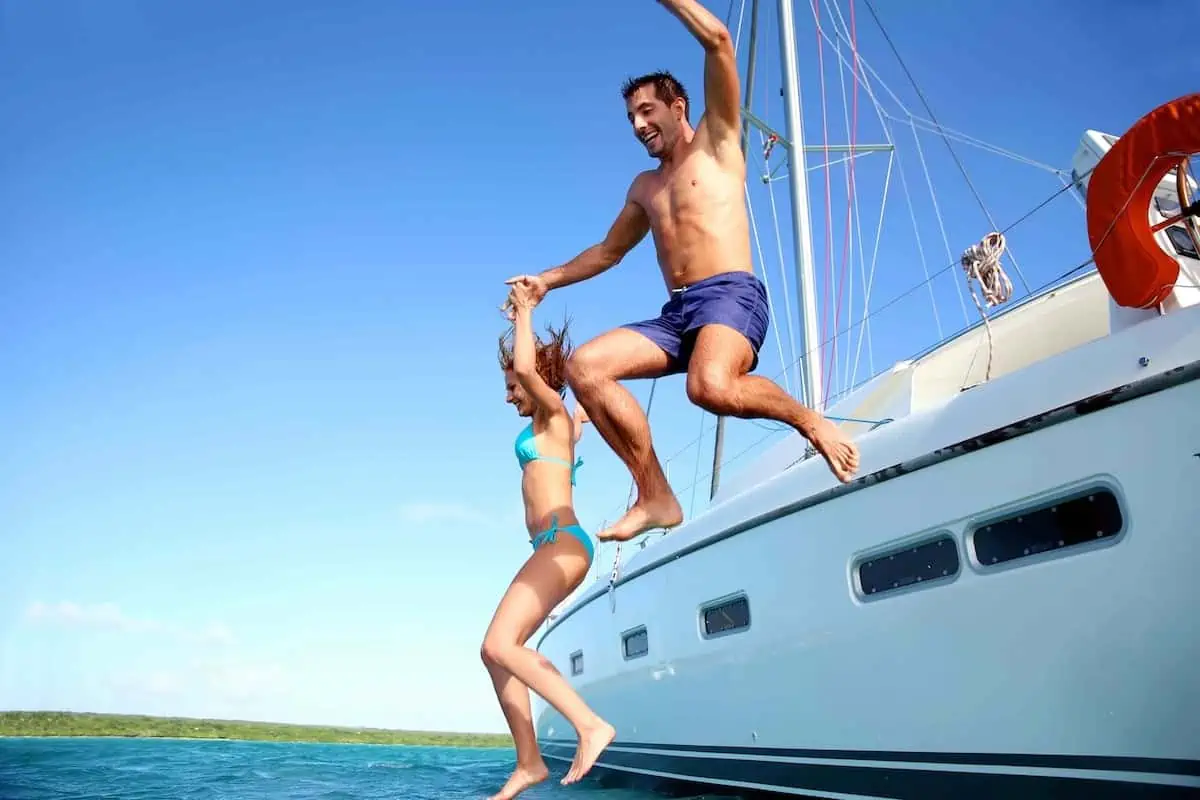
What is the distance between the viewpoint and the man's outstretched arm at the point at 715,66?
128 inches

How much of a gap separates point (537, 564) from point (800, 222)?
553 centimetres

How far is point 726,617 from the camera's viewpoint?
580cm

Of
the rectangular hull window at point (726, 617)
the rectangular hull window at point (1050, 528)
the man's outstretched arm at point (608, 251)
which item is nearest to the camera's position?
the rectangular hull window at point (1050, 528)

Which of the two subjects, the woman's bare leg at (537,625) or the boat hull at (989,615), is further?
the woman's bare leg at (537,625)

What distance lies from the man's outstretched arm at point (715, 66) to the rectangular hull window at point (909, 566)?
82.6 inches

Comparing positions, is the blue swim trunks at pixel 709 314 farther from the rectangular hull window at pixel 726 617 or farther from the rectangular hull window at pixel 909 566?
the rectangular hull window at pixel 726 617

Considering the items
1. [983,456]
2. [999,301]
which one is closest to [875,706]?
[983,456]

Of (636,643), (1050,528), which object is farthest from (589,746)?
(636,643)

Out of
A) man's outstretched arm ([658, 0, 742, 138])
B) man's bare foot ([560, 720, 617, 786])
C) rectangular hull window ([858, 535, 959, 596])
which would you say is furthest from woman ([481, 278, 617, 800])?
rectangular hull window ([858, 535, 959, 596])

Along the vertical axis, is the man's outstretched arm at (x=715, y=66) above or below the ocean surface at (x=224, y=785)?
above

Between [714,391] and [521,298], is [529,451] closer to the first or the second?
[521,298]

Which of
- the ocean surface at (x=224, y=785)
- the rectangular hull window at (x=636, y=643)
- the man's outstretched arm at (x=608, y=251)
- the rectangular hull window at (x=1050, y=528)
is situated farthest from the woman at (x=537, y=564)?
the ocean surface at (x=224, y=785)

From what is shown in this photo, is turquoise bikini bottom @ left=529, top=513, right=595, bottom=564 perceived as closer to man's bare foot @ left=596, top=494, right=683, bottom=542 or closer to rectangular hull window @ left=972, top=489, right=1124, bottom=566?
man's bare foot @ left=596, top=494, right=683, bottom=542

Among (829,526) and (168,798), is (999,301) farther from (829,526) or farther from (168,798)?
(168,798)
